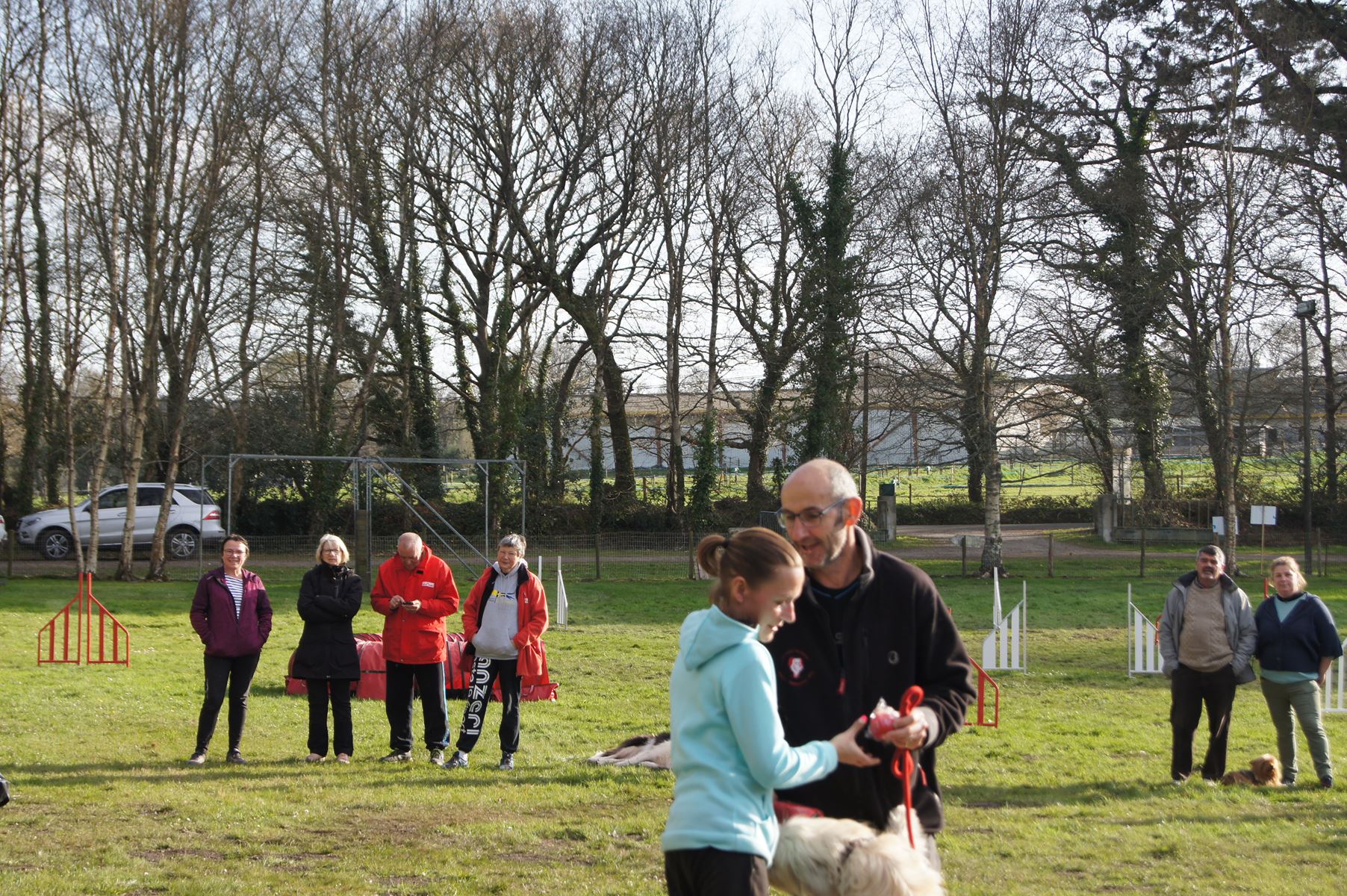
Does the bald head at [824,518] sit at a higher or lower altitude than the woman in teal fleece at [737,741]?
higher

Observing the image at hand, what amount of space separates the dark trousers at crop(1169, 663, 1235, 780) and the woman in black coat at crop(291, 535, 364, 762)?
240 inches

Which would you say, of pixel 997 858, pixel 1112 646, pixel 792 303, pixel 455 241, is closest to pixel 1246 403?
pixel 792 303

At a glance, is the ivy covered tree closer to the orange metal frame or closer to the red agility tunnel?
the orange metal frame

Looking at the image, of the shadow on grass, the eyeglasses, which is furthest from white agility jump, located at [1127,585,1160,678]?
the eyeglasses

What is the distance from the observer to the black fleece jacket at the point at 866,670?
3.19 metres

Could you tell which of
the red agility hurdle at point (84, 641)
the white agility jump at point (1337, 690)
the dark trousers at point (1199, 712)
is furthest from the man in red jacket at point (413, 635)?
the white agility jump at point (1337, 690)

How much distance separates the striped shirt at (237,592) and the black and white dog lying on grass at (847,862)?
6602mm

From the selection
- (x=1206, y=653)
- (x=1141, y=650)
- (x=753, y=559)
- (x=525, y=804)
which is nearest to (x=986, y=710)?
(x=1206, y=653)

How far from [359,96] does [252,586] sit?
20.4 m

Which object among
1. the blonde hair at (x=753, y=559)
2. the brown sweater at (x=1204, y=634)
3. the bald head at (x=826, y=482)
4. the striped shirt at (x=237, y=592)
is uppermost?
the bald head at (x=826, y=482)

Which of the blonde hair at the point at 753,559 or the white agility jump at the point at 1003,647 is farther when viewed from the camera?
the white agility jump at the point at 1003,647

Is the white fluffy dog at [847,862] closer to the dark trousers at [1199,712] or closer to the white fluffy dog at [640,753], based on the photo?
the white fluffy dog at [640,753]

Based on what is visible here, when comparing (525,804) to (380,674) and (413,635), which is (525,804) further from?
(380,674)

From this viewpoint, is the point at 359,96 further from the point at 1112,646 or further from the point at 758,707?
the point at 758,707
